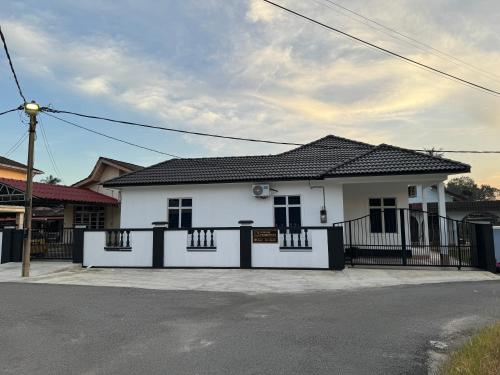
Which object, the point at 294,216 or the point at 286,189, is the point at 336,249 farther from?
the point at 286,189

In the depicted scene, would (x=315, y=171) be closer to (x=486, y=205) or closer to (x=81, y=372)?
(x=81, y=372)

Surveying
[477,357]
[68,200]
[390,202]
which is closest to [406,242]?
[390,202]

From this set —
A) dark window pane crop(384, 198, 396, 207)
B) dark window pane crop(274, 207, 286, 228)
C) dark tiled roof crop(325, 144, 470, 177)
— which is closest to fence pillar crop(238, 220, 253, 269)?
dark window pane crop(274, 207, 286, 228)

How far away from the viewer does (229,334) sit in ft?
19.8

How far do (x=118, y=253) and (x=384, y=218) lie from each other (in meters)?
11.0

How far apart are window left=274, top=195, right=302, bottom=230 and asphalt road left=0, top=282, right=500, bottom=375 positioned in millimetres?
7643

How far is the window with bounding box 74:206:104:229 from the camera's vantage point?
91.4ft

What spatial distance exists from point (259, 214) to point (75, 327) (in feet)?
37.7

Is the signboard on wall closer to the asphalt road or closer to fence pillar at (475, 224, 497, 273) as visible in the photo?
the asphalt road

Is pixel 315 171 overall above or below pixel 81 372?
above

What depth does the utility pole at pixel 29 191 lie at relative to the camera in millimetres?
13062

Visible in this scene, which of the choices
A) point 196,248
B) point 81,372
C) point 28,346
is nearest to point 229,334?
point 81,372

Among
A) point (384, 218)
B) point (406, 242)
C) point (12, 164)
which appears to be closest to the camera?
point (406, 242)

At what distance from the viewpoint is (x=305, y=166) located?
59.2ft
